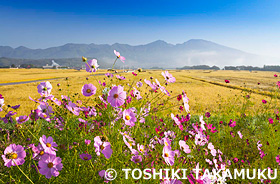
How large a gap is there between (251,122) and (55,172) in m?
6.12

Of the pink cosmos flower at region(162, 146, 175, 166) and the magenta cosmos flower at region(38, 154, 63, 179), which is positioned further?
the pink cosmos flower at region(162, 146, 175, 166)

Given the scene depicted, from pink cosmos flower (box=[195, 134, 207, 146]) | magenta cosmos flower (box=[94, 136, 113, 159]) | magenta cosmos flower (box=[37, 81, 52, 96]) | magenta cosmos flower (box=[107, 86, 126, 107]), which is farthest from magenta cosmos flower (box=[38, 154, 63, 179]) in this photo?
pink cosmos flower (box=[195, 134, 207, 146])

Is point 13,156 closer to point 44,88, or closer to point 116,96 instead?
point 44,88

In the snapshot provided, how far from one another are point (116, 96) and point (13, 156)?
31.6 inches

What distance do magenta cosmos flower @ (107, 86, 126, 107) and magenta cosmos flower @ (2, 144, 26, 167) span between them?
0.71 m

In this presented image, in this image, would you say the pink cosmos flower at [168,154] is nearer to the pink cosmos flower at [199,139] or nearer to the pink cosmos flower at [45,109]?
the pink cosmos flower at [199,139]

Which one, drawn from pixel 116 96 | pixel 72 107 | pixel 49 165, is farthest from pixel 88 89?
pixel 49 165

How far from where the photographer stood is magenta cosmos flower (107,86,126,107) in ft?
4.40

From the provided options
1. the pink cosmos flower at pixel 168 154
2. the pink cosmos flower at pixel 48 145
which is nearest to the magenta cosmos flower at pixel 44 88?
the pink cosmos flower at pixel 48 145

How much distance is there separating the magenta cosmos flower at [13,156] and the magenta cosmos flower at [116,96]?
0.71 meters

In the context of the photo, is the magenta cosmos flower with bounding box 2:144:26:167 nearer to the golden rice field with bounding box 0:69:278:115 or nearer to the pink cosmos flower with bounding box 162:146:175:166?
the golden rice field with bounding box 0:69:278:115

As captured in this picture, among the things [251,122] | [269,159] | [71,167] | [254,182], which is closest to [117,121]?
[71,167]

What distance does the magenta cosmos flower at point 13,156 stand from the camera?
1.17 meters

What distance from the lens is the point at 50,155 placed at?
1.25m
